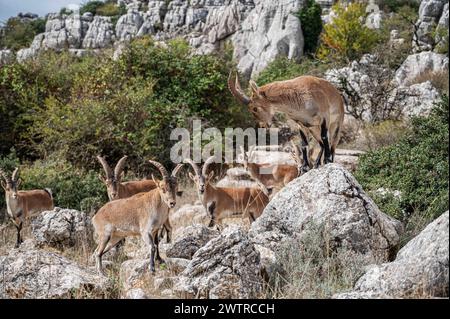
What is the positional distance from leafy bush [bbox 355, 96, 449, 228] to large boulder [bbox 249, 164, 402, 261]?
122 cm

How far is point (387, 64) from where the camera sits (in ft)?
67.4

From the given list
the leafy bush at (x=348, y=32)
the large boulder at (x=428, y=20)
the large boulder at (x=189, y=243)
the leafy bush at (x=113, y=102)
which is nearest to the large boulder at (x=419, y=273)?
the large boulder at (x=189, y=243)

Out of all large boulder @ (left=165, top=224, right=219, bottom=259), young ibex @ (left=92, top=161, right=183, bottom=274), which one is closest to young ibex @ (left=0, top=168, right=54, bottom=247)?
young ibex @ (left=92, top=161, right=183, bottom=274)

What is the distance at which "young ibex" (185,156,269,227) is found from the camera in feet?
36.7

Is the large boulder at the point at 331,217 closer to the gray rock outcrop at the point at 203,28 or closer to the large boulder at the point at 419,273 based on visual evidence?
the large boulder at the point at 419,273

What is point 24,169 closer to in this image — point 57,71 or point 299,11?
point 57,71

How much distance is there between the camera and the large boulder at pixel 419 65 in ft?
74.0

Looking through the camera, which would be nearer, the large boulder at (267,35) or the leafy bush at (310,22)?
the large boulder at (267,35)

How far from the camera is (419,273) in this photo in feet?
17.0

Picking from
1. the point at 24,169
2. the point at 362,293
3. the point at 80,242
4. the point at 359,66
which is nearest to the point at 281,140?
the point at 359,66

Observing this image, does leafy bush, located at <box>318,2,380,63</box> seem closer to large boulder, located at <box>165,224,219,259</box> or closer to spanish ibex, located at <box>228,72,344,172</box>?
spanish ibex, located at <box>228,72,344,172</box>

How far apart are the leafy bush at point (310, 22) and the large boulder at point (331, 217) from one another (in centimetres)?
896

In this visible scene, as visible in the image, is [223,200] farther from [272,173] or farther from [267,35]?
[267,35]
